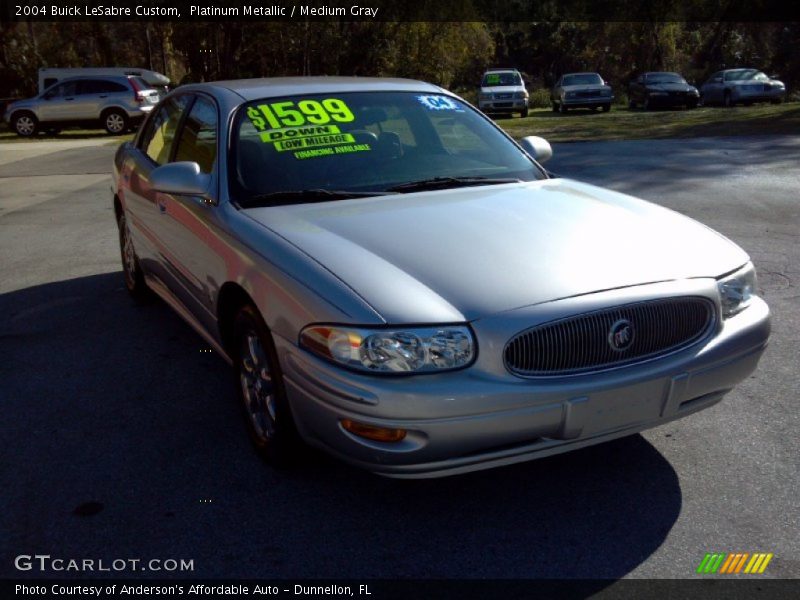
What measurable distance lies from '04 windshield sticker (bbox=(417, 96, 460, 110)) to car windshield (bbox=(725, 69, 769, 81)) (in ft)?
92.8

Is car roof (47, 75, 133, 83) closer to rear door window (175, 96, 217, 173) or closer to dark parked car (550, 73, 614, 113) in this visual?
dark parked car (550, 73, 614, 113)

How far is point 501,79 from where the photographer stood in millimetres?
30469

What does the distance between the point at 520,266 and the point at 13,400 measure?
2853 mm

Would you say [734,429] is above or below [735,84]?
above

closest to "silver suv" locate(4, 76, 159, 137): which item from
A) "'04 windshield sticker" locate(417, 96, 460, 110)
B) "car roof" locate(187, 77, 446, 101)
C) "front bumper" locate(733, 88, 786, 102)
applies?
"front bumper" locate(733, 88, 786, 102)

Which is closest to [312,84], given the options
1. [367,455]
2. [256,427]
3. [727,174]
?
[256,427]

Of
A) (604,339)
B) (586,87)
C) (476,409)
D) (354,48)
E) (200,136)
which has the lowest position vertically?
(586,87)

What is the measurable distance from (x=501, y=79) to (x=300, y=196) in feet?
89.7

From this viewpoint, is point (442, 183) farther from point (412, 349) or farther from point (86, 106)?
point (86, 106)

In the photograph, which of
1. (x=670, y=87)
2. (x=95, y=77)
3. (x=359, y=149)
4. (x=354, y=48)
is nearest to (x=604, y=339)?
(x=359, y=149)

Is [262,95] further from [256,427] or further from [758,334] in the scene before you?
[758,334]

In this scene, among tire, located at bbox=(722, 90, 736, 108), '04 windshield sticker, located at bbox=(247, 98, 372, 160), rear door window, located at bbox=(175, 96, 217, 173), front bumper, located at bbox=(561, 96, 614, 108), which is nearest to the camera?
'04 windshield sticker, located at bbox=(247, 98, 372, 160)

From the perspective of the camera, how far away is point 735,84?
29969mm

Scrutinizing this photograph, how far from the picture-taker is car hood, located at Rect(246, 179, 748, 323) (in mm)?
3234
